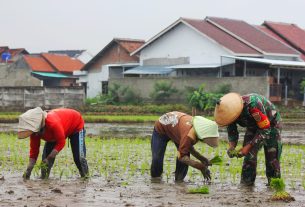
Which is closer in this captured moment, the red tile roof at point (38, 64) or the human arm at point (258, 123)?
the human arm at point (258, 123)

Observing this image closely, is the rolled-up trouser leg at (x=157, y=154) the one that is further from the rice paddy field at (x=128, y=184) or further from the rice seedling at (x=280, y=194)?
the rice seedling at (x=280, y=194)

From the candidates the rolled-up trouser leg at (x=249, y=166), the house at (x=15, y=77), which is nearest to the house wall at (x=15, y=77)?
the house at (x=15, y=77)

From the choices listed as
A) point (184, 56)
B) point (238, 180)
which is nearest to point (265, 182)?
point (238, 180)

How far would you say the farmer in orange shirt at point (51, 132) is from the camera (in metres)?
7.88

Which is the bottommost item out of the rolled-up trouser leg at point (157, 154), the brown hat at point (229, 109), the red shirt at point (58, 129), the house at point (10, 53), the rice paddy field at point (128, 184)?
the rice paddy field at point (128, 184)

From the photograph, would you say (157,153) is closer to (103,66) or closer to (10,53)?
(103,66)

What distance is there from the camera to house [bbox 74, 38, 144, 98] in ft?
127

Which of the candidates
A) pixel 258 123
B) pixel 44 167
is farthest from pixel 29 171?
pixel 258 123

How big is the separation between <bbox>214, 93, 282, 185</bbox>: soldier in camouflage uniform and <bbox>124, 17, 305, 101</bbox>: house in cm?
2208

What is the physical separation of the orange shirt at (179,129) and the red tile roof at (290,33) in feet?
96.6

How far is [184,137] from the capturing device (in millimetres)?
7922

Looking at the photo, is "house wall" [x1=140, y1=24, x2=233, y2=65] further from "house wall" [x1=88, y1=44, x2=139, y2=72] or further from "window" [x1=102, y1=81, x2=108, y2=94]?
"window" [x1=102, y1=81, x2=108, y2=94]

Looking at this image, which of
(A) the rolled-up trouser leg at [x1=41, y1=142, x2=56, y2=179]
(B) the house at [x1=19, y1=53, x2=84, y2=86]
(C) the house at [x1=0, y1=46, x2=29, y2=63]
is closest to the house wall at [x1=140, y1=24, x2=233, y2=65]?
(B) the house at [x1=19, y1=53, x2=84, y2=86]

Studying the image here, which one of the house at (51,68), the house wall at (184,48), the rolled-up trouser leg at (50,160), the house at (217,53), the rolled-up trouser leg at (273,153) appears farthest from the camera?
the house at (51,68)
